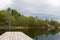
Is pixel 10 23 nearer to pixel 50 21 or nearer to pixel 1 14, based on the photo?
pixel 1 14

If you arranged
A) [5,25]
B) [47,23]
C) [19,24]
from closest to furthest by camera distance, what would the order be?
1. [5,25]
2. [19,24]
3. [47,23]

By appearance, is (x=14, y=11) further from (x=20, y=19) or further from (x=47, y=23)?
(x=47, y=23)

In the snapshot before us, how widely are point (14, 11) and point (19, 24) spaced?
851cm

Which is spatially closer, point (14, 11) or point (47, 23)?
point (14, 11)

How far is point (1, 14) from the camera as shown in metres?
103

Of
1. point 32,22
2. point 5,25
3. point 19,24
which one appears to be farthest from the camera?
point 32,22

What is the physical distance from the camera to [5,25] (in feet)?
319

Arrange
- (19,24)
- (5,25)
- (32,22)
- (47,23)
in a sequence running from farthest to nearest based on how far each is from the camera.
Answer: (47,23), (32,22), (19,24), (5,25)

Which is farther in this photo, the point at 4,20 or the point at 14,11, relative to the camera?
the point at 14,11

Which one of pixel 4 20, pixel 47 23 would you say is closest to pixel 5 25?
pixel 4 20

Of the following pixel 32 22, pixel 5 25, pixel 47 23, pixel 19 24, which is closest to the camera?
pixel 5 25

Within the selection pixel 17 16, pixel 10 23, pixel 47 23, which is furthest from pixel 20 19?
pixel 47 23

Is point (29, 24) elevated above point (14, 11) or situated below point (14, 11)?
below

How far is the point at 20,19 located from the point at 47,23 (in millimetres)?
25412
